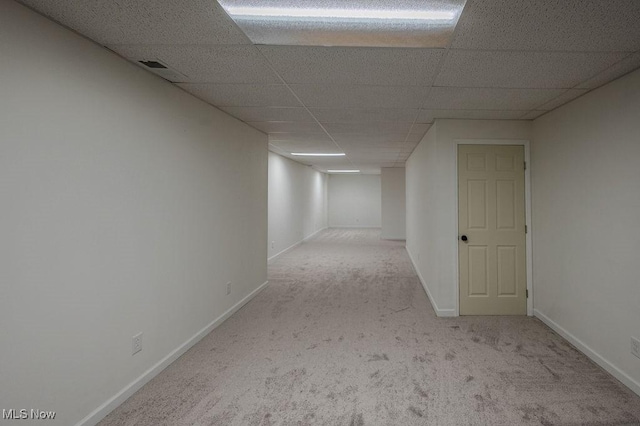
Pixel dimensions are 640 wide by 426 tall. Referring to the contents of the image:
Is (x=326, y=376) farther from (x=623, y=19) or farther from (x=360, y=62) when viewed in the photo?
(x=623, y=19)

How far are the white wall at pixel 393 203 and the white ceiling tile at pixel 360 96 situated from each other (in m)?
7.32

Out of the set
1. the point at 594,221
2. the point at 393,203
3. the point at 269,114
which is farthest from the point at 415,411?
the point at 393,203

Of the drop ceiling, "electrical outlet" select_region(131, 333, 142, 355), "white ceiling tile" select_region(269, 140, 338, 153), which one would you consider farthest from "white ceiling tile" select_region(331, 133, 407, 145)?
"electrical outlet" select_region(131, 333, 142, 355)

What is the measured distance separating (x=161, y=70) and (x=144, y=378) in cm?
229

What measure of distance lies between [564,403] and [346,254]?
5790 mm

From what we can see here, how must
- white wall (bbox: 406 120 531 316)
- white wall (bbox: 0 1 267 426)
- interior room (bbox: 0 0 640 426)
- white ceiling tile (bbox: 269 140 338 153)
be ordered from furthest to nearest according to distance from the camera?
white ceiling tile (bbox: 269 140 338 153) → white wall (bbox: 406 120 531 316) → interior room (bbox: 0 0 640 426) → white wall (bbox: 0 1 267 426)

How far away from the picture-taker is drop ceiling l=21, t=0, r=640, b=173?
1.55 m

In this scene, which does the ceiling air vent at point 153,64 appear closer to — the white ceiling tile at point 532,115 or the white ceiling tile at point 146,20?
the white ceiling tile at point 146,20

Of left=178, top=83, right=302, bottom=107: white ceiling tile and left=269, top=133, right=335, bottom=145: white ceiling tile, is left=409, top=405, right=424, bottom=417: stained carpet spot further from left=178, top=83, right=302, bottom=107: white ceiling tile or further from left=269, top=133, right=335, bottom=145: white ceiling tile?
left=269, top=133, right=335, bottom=145: white ceiling tile

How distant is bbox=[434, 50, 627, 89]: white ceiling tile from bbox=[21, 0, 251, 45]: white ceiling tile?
1.44 metres

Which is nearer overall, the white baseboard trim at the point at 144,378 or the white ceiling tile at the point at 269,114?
the white baseboard trim at the point at 144,378

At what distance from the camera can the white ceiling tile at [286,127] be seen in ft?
12.9

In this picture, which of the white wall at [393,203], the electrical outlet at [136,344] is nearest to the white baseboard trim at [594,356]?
the electrical outlet at [136,344]

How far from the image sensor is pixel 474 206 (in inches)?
144
